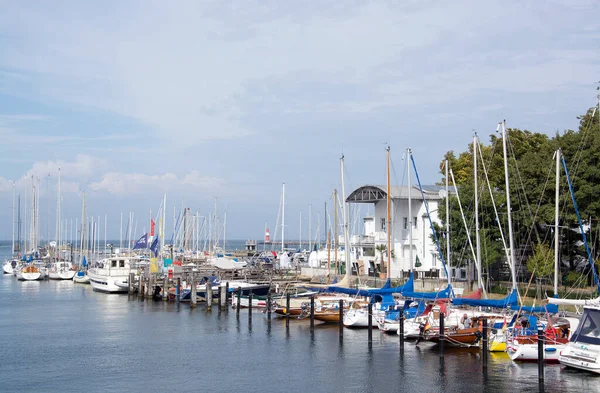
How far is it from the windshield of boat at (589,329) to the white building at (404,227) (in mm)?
34387

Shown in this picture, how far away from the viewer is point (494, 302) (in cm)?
4197

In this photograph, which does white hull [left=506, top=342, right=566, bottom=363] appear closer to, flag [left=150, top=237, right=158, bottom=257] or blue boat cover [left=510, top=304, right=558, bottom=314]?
blue boat cover [left=510, top=304, right=558, bottom=314]

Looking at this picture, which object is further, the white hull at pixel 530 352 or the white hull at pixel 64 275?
the white hull at pixel 64 275

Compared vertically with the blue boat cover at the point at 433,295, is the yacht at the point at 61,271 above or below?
below

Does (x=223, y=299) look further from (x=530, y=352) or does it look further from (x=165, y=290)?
(x=530, y=352)

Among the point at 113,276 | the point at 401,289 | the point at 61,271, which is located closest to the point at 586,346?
the point at 401,289

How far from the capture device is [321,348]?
138 ft

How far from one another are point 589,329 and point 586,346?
0.82 metres

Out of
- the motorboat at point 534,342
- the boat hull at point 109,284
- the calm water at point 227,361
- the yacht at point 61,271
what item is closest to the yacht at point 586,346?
the calm water at point 227,361

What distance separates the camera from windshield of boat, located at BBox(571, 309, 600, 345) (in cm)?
3238

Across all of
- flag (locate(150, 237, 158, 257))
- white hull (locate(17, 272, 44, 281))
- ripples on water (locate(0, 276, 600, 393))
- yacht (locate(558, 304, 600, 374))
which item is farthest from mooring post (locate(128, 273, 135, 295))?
yacht (locate(558, 304, 600, 374))

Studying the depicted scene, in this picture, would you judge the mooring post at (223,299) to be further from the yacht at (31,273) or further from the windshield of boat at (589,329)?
the yacht at (31,273)

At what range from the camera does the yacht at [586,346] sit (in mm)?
31719

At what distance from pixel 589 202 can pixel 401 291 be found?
51.3 feet
